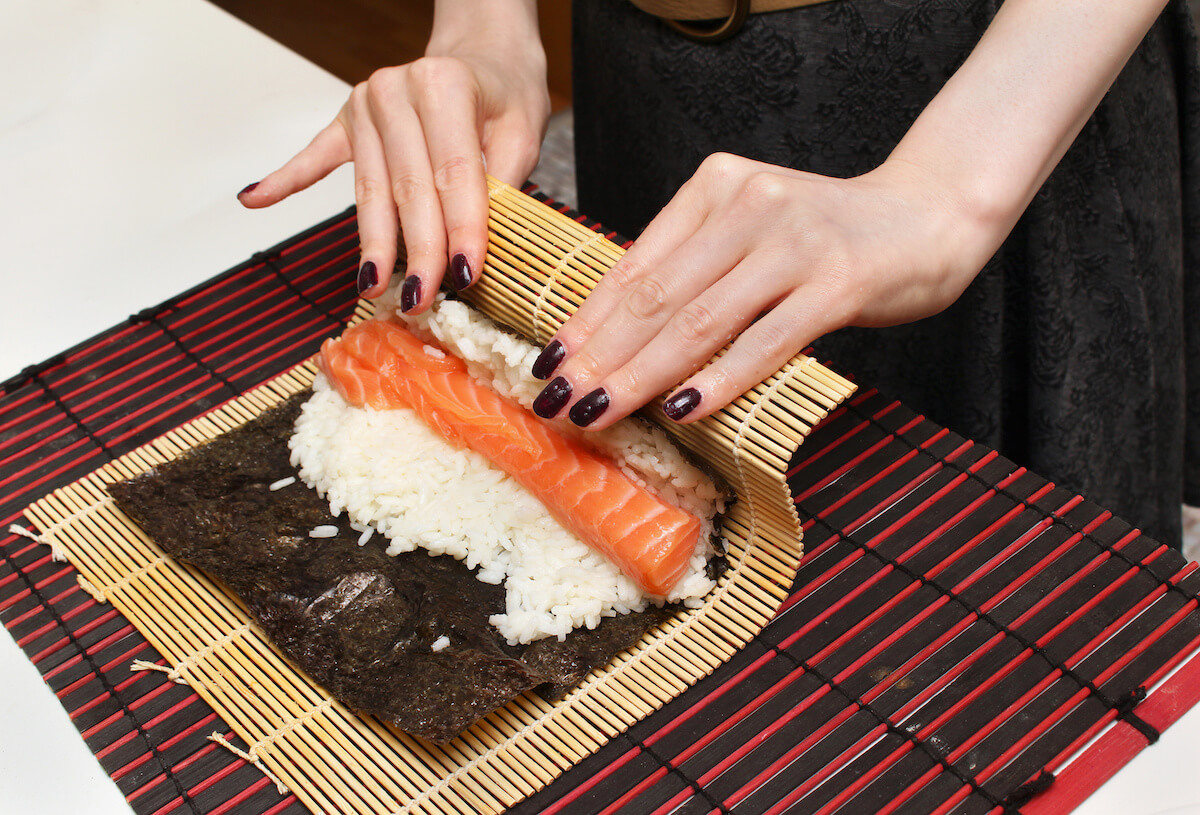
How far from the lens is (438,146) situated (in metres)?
1.57

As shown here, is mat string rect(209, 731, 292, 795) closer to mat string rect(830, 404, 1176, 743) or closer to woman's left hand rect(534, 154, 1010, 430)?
woman's left hand rect(534, 154, 1010, 430)

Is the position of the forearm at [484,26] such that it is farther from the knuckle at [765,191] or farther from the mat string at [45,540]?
the mat string at [45,540]

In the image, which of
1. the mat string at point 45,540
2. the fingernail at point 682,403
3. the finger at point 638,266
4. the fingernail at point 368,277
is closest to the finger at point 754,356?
the fingernail at point 682,403

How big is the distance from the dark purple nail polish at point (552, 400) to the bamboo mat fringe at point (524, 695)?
0.14 m

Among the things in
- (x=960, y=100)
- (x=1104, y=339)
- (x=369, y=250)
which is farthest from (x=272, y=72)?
(x=1104, y=339)

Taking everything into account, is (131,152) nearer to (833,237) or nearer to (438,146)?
(438,146)

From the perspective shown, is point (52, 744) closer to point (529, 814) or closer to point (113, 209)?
point (529, 814)

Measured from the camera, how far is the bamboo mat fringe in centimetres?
121

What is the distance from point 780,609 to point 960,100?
27.2 inches

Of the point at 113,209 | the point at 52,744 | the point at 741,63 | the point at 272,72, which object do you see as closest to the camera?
the point at 52,744

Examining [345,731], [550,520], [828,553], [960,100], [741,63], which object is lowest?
[345,731]

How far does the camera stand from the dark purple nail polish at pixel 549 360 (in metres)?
1.28

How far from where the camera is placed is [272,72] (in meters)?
2.34

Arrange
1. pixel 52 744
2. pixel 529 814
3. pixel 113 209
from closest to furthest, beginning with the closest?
pixel 529 814 < pixel 52 744 < pixel 113 209
